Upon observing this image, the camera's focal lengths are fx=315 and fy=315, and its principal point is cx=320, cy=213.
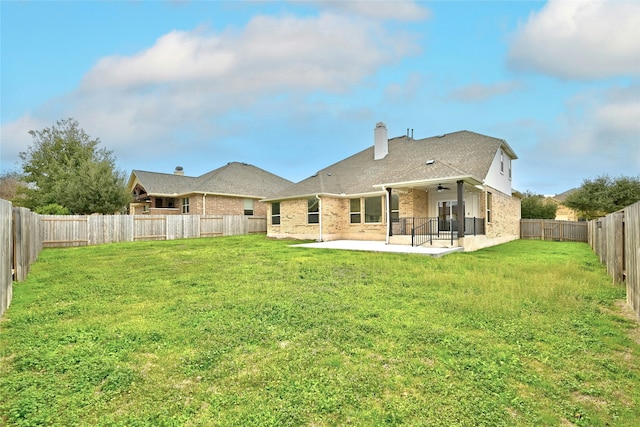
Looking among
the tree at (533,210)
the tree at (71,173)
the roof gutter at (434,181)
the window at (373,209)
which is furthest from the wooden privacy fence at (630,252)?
the tree at (71,173)

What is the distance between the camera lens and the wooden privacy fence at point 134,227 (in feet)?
54.7

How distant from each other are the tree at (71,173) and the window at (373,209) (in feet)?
60.2

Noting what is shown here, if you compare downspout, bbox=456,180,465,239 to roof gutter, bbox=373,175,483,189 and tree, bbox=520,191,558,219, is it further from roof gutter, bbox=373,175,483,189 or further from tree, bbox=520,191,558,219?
tree, bbox=520,191,558,219

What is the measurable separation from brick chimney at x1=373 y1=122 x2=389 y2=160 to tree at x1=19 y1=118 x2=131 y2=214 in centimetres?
1936

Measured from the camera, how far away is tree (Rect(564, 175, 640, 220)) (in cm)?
2798

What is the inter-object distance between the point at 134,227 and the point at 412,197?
16913mm

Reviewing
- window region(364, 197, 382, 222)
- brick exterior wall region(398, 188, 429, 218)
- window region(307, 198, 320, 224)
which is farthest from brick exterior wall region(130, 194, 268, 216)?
brick exterior wall region(398, 188, 429, 218)

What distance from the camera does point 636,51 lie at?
11688mm

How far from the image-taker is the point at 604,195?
94.2 feet

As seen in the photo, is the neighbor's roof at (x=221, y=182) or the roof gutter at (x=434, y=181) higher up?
the neighbor's roof at (x=221, y=182)

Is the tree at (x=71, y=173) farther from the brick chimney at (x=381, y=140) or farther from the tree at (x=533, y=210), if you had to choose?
the tree at (x=533, y=210)

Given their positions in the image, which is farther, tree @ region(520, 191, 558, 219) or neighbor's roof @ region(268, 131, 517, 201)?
tree @ region(520, 191, 558, 219)

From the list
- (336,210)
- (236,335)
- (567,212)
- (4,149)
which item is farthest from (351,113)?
(567,212)

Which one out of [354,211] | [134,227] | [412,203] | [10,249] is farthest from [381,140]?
[10,249]
